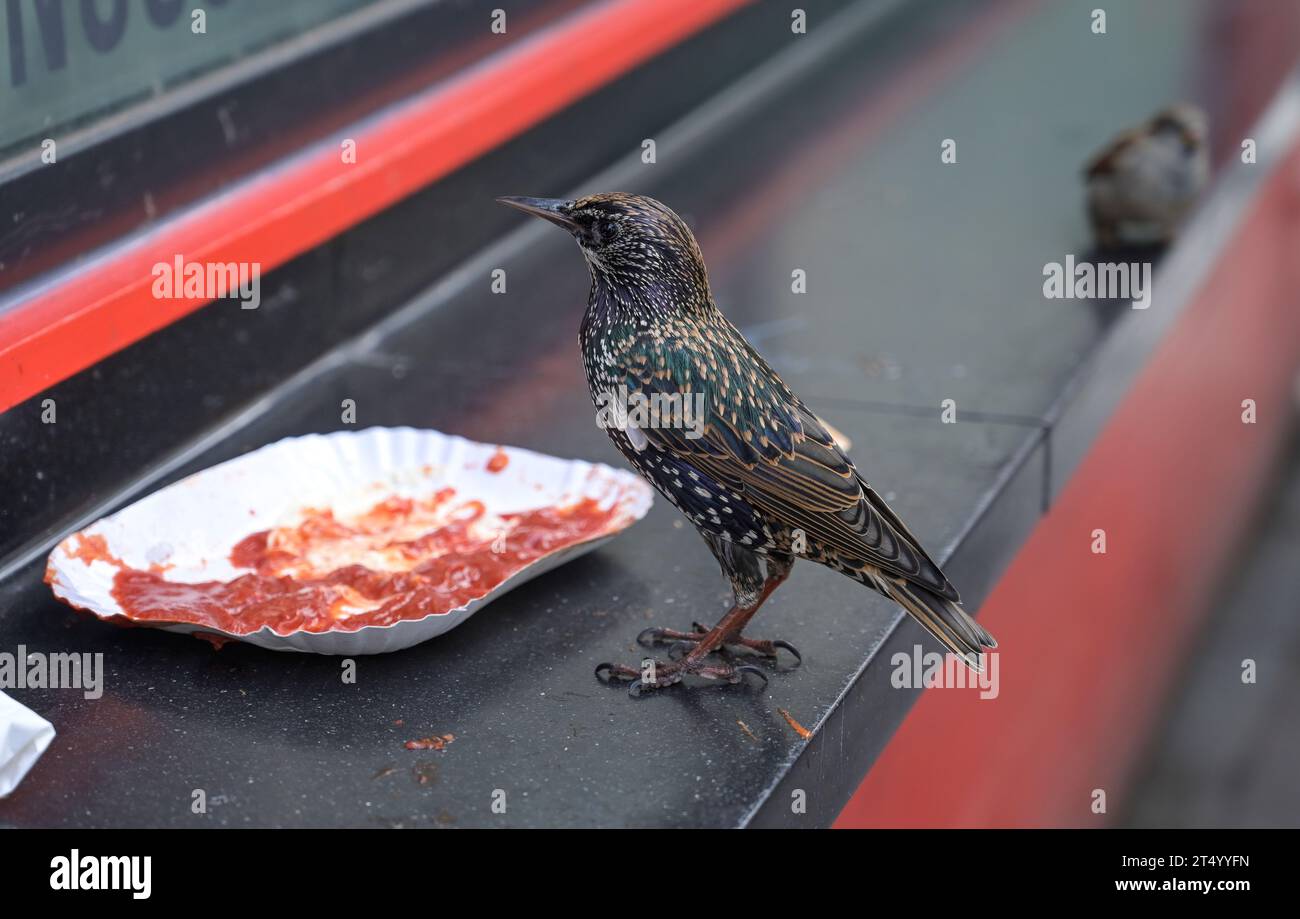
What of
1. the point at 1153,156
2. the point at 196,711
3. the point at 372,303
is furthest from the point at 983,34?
the point at 196,711

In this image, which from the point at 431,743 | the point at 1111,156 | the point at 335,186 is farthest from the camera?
the point at 1111,156

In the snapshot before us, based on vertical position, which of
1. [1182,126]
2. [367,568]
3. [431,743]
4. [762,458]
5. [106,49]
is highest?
[106,49]

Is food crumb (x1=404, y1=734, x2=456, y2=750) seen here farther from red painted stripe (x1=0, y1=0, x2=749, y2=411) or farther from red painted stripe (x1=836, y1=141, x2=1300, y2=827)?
red painted stripe (x1=0, y1=0, x2=749, y2=411)

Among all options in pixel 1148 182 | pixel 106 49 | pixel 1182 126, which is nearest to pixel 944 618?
pixel 106 49

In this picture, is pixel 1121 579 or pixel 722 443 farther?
pixel 1121 579

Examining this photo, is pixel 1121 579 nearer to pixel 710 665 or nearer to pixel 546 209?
pixel 710 665
